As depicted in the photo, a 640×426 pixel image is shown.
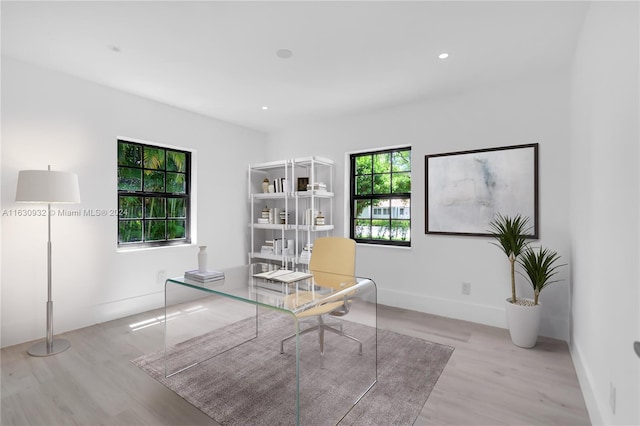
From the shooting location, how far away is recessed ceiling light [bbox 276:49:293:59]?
8.61 feet

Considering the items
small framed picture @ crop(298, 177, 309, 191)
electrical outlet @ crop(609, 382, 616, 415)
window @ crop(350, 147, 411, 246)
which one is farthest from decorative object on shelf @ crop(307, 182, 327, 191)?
electrical outlet @ crop(609, 382, 616, 415)

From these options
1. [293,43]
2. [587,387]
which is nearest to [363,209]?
[293,43]

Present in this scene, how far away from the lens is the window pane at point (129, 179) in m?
3.64

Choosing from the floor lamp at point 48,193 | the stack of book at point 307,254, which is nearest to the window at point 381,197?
the stack of book at point 307,254

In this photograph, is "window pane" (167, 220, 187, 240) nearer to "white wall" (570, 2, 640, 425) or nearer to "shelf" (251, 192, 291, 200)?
"shelf" (251, 192, 291, 200)

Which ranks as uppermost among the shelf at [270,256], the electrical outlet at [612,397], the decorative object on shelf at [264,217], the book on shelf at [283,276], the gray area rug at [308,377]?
the decorative object on shelf at [264,217]

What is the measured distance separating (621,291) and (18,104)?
4453mm

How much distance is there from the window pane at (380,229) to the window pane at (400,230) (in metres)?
0.08

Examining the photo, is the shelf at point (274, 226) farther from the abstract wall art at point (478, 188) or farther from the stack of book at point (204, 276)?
the stack of book at point (204, 276)

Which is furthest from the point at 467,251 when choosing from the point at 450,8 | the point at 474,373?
the point at 450,8

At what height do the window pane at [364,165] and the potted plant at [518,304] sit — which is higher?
the window pane at [364,165]

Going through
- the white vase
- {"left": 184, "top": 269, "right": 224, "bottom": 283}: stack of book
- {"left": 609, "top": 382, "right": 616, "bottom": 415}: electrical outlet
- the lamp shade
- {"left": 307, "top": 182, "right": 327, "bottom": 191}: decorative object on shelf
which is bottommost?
{"left": 609, "top": 382, "right": 616, "bottom": 415}: electrical outlet

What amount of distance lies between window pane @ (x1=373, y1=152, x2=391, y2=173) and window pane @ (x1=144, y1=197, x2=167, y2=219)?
9.14ft

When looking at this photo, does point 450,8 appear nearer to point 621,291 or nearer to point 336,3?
point 336,3
